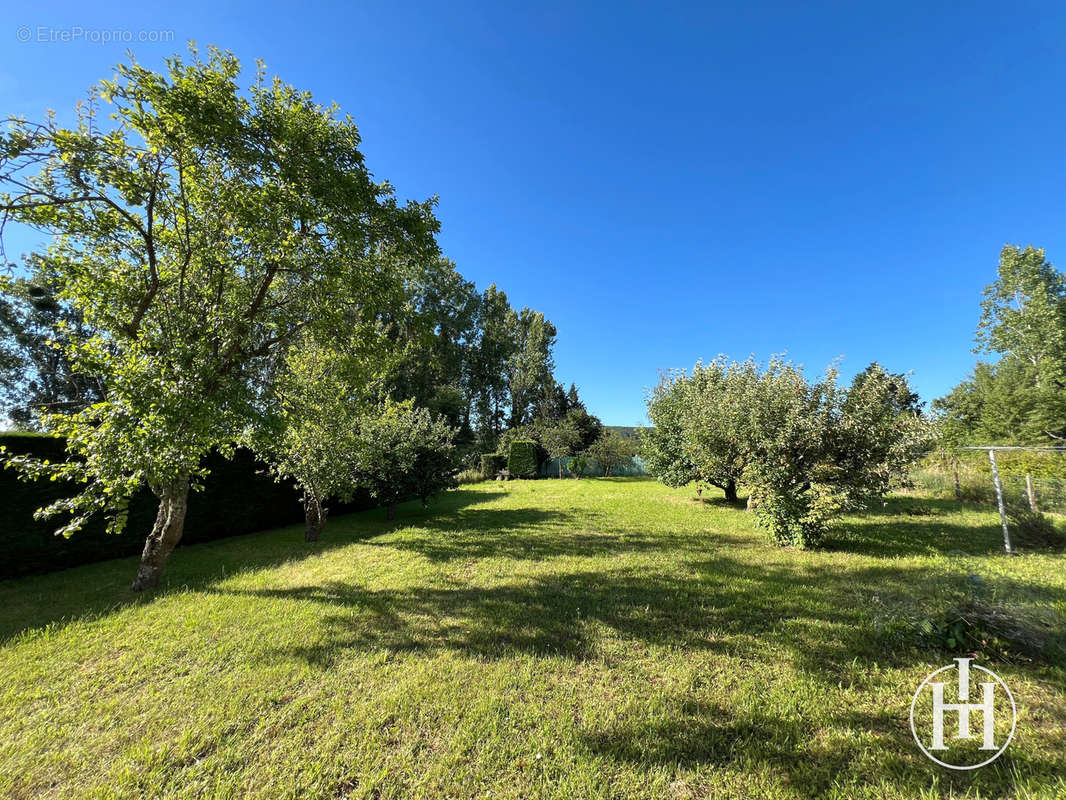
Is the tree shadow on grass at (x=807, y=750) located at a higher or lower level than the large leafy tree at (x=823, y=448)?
lower

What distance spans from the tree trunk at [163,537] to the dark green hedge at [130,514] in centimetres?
188

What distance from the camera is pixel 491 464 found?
80.2 feet

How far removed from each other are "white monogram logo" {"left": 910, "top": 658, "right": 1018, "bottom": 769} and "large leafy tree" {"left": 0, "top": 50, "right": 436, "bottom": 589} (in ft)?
22.0

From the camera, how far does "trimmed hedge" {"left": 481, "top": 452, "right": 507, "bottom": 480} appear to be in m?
23.9

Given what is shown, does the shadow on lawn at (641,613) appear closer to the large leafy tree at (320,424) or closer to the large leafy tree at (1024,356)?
the large leafy tree at (320,424)

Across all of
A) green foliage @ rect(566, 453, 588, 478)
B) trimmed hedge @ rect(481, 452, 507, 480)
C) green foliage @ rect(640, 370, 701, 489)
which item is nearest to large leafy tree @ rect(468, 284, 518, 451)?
trimmed hedge @ rect(481, 452, 507, 480)

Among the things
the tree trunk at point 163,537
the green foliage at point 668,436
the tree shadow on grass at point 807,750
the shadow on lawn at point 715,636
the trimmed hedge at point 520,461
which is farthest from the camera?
the trimmed hedge at point 520,461

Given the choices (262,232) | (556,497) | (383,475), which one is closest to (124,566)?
(383,475)

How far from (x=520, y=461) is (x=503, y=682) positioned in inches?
852

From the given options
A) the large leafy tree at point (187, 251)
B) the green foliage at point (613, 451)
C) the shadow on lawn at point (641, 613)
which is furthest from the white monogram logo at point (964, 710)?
the green foliage at point (613, 451)

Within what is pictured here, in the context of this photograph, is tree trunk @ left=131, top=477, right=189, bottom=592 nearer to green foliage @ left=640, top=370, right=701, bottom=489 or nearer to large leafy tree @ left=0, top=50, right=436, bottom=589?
large leafy tree @ left=0, top=50, right=436, bottom=589

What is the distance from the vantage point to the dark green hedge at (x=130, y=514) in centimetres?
549

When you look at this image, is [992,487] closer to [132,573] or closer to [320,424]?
[320,424]

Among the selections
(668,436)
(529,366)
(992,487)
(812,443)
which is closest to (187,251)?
(812,443)
